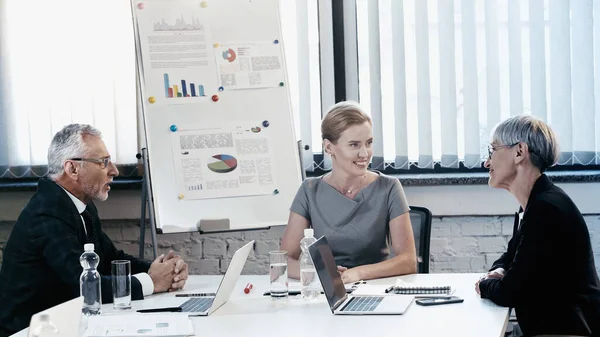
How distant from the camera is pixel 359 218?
10.2 ft

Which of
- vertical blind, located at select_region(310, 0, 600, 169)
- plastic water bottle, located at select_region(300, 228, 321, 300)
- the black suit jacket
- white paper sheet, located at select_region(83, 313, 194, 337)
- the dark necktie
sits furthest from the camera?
vertical blind, located at select_region(310, 0, 600, 169)

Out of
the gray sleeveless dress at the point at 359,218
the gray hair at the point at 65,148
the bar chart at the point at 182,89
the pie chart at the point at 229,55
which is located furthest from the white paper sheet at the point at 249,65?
the gray hair at the point at 65,148

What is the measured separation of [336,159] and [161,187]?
947mm

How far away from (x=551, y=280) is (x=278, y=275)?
854mm

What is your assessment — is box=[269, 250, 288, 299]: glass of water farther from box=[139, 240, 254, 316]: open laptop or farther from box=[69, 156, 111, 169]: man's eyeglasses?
box=[69, 156, 111, 169]: man's eyeglasses

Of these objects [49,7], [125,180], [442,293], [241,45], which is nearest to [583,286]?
[442,293]

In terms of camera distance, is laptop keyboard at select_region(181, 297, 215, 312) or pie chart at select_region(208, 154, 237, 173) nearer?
laptop keyboard at select_region(181, 297, 215, 312)

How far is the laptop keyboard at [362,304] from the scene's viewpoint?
2.27m

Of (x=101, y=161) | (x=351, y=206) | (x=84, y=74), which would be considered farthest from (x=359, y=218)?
(x=84, y=74)

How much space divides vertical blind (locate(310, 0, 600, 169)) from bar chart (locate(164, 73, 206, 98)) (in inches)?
34.1

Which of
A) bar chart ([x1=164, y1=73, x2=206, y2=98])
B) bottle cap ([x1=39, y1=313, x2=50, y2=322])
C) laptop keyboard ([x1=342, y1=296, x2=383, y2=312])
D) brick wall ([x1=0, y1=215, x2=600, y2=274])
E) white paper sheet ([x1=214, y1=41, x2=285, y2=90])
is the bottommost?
brick wall ([x1=0, y1=215, x2=600, y2=274])

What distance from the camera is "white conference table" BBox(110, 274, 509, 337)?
2021mm

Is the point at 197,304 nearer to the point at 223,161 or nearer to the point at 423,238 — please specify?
the point at 423,238

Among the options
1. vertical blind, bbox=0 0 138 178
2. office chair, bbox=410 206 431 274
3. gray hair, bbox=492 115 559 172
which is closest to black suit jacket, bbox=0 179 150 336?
office chair, bbox=410 206 431 274
